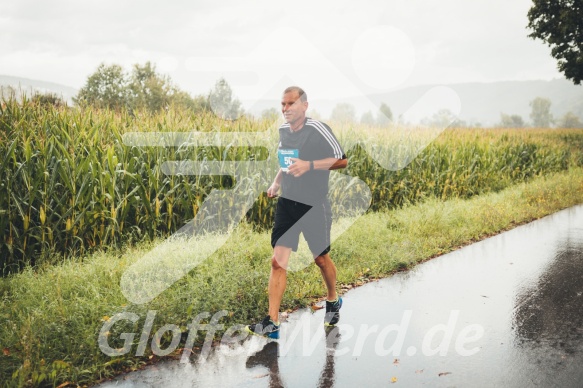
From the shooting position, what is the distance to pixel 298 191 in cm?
449

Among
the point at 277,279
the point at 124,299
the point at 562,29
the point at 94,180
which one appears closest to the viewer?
the point at 277,279

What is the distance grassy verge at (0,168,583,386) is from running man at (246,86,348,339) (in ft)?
1.68

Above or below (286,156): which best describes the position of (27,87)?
above

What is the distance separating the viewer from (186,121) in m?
9.03

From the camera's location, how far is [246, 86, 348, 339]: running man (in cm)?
442

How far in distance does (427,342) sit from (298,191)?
5.75 ft

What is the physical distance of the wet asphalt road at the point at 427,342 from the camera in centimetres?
356

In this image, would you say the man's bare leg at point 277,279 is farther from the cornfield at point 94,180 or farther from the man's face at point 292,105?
the cornfield at point 94,180

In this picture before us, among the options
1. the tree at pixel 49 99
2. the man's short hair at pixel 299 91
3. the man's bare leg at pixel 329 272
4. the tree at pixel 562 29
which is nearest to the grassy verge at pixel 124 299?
the man's bare leg at pixel 329 272

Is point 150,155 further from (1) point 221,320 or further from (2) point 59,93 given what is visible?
(1) point 221,320

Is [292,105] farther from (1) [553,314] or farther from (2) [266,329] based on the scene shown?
(1) [553,314]

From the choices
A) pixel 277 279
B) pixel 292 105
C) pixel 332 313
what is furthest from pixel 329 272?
pixel 292 105

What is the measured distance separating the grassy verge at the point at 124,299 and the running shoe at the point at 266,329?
21 centimetres

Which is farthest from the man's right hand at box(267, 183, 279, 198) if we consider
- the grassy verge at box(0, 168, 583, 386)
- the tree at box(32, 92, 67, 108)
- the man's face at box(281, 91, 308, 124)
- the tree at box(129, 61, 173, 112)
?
the tree at box(129, 61, 173, 112)
